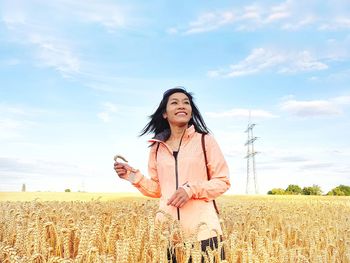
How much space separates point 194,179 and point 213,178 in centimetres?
18

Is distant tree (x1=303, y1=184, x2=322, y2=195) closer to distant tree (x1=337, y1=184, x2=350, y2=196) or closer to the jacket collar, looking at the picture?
distant tree (x1=337, y1=184, x2=350, y2=196)

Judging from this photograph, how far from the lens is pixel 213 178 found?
4383 millimetres

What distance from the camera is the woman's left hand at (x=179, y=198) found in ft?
13.4

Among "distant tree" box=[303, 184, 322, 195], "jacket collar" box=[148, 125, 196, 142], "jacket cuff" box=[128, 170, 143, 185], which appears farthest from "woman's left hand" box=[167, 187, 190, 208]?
"distant tree" box=[303, 184, 322, 195]

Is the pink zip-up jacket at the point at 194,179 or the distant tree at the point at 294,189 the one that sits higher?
the distant tree at the point at 294,189

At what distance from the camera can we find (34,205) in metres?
7.86

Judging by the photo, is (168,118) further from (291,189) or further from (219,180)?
(291,189)

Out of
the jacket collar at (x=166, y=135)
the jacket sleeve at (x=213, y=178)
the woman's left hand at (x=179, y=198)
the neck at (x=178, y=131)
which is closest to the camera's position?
the woman's left hand at (x=179, y=198)

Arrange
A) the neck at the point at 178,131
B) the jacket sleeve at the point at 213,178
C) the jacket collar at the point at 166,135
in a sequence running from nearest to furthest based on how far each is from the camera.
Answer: the jacket sleeve at the point at 213,178 < the jacket collar at the point at 166,135 < the neck at the point at 178,131

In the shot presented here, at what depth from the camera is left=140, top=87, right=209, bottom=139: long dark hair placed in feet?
16.2

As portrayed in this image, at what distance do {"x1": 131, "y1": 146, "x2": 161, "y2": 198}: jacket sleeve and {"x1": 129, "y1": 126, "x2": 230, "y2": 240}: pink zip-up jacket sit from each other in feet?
0.61

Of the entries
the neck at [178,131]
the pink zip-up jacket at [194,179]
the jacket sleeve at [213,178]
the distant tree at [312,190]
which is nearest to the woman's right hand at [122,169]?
the pink zip-up jacket at [194,179]

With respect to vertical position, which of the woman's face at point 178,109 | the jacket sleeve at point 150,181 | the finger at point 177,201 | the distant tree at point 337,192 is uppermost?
the woman's face at point 178,109

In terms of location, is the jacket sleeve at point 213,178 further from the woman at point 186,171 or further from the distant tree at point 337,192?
the distant tree at point 337,192
